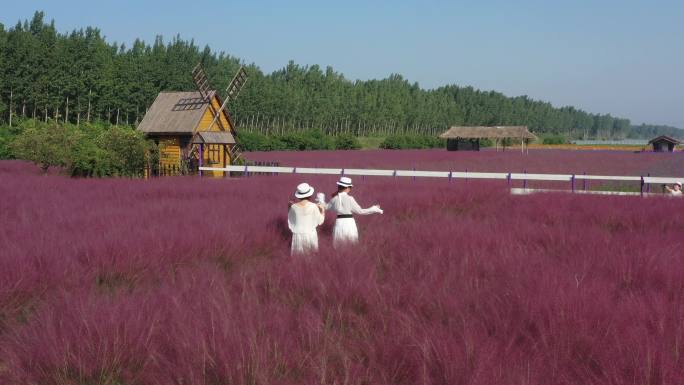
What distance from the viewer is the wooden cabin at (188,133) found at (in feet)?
98.6

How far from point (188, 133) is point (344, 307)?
2691cm

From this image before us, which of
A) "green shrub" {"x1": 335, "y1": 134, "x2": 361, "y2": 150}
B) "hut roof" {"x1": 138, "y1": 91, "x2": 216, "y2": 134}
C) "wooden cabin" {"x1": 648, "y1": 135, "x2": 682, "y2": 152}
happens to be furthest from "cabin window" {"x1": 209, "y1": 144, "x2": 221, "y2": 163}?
"wooden cabin" {"x1": 648, "y1": 135, "x2": 682, "y2": 152}

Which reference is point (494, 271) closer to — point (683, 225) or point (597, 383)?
point (597, 383)

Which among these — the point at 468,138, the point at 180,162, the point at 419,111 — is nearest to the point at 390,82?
the point at 419,111

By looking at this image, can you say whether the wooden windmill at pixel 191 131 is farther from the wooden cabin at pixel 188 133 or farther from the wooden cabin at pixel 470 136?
the wooden cabin at pixel 470 136

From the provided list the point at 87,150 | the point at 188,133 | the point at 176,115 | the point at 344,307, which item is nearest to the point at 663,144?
the point at 176,115

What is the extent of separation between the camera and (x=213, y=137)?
3067 cm

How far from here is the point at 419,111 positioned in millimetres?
143875

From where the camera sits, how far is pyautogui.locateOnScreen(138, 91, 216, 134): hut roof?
101 feet

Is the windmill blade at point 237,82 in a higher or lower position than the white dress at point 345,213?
higher

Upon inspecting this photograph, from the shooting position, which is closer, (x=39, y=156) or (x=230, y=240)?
(x=230, y=240)

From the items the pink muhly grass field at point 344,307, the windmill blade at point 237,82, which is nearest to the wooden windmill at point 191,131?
the windmill blade at point 237,82

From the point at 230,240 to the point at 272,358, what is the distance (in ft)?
16.3

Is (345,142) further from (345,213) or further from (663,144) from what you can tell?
(345,213)
